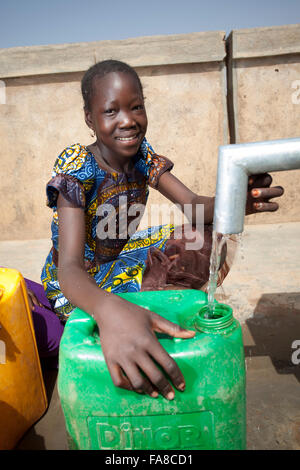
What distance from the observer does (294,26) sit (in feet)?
10.7

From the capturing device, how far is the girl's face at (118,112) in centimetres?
127

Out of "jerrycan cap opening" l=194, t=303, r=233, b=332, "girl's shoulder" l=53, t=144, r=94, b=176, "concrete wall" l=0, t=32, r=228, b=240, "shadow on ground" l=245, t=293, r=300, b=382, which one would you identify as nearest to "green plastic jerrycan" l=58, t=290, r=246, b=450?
"jerrycan cap opening" l=194, t=303, r=233, b=332

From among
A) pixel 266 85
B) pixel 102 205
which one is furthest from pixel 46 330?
pixel 266 85

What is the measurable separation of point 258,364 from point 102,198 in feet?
3.50

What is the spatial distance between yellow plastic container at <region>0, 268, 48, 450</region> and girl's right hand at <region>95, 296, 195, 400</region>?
56 centimetres

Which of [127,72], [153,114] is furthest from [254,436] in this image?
[153,114]

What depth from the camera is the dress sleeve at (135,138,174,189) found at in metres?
1.68

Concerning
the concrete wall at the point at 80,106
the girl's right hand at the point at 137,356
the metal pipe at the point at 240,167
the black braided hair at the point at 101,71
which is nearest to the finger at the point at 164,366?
the girl's right hand at the point at 137,356

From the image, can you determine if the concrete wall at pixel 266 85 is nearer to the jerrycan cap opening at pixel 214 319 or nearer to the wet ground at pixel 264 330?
the wet ground at pixel 264 330

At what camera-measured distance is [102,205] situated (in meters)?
1.52

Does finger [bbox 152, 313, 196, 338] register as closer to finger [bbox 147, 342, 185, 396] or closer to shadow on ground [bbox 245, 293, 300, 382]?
finger [bbox 147, 342, 185, 396]

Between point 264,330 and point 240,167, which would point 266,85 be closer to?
point 264,330

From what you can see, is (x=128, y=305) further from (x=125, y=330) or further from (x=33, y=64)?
(x=33, y=64)

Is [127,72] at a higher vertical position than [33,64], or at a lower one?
lower
